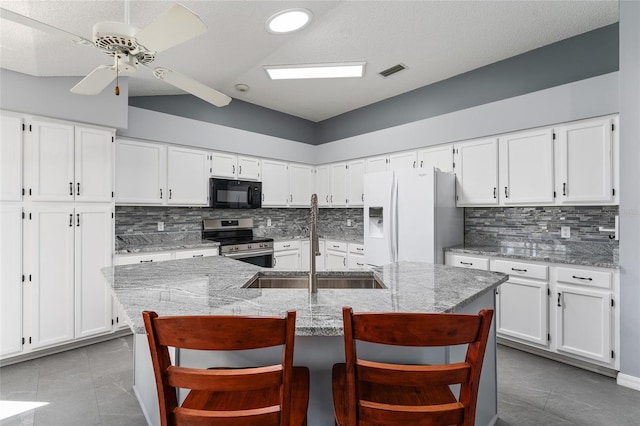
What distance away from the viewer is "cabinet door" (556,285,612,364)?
2.48 m

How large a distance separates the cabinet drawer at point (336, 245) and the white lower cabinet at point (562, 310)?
2119 mm

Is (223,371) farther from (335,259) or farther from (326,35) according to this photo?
(335,259)

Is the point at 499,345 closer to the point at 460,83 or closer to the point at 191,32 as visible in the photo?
the point at 460,83

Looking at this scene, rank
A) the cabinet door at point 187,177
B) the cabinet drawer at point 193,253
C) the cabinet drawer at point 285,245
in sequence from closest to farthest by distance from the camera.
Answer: the cabinet drawer at point 193,253 → the cabinet door at point 187,177 → the cabinet drawer at point 285,245

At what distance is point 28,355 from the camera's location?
2.77m

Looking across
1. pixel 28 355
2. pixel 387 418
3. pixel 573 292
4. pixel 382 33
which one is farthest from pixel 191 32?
pixel 573 292

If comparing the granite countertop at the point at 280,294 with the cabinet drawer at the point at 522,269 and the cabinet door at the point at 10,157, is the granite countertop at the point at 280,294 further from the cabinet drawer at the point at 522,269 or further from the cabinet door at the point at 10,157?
the cabinet door at the point at 10,157

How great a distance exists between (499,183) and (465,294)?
236 cm

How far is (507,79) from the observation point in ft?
11.5

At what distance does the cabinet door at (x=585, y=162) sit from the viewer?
2682 mm

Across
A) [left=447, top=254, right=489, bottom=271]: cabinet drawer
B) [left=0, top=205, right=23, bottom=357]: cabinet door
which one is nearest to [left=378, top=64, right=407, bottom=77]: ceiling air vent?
[left=447, top=254, right=489, bottom=271]: cabinet drawer

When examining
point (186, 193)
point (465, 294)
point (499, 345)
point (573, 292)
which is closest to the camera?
point (465, 294)

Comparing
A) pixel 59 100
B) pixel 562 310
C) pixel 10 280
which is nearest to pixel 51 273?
pixel 10 280

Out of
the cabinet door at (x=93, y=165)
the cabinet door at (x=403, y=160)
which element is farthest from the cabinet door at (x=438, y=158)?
the cabinet door at (x=93, y=165)
